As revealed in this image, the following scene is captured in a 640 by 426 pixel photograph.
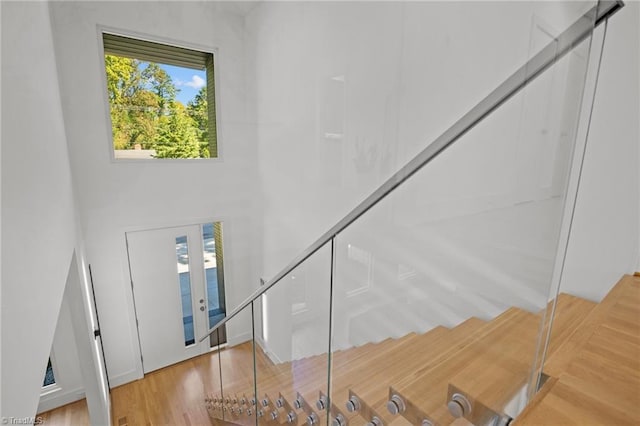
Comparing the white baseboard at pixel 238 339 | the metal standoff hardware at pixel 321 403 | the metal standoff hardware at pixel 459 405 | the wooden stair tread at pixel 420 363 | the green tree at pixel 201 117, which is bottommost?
the white baseboard at pixel 238 339

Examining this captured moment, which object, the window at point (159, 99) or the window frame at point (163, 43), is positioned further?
the window at point (159, 99)

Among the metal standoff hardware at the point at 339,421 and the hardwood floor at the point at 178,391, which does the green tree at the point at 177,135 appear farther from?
the metal standoff hardware at the point at 339,421

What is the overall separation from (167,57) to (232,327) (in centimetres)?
349

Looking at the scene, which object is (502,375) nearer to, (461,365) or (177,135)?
(461,365)

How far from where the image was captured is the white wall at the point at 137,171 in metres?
2.90

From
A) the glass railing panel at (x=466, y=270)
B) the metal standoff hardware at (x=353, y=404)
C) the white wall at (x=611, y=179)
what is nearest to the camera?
the glass railing panel at (x=466, y=270)

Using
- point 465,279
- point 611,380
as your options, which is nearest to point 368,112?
point 465,279

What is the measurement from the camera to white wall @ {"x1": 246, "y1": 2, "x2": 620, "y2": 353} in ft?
2.89

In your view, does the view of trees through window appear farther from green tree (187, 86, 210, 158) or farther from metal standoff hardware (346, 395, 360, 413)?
metal standoff hardware (346, 395, 360, 413)

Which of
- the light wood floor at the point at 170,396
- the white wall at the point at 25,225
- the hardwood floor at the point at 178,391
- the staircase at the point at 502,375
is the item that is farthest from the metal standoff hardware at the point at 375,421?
the light wood floor at the point at 170,396

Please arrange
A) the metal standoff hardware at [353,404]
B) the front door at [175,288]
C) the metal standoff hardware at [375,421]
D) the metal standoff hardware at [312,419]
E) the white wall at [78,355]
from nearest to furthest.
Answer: the metal standoff hardware at [375,421], the metal standoff hardware at [353,404], the metal standoff hardware at [312,419], the white wall at [78,355], the front door at [175,288]

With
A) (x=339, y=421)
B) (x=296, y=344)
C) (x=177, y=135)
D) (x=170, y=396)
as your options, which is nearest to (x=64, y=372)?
(x=170, y=396)

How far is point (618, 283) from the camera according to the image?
152 centimetres

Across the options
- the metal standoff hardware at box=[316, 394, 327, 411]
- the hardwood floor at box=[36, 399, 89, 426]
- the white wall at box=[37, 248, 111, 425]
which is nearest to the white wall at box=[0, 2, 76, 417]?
the white wall at box=[37, 248, 111, 425]
